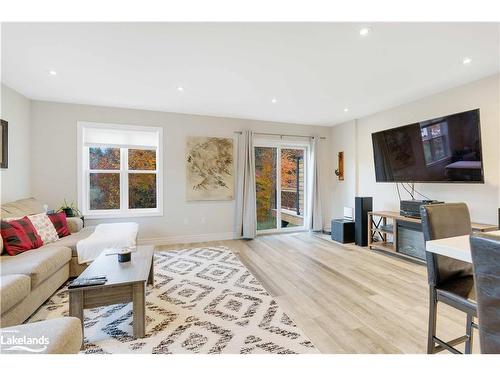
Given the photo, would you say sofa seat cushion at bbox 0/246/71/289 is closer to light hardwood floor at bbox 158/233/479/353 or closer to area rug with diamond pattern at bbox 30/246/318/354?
area rug with diamond pattern at bbox 30/246/318/354

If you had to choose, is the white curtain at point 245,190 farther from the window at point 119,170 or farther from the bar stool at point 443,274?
the bar stool at point 443,274

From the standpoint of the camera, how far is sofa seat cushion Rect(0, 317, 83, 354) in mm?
928

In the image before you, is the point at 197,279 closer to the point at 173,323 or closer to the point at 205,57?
the point at 173,323

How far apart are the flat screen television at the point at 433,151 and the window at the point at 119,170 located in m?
3.96

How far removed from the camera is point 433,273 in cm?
136

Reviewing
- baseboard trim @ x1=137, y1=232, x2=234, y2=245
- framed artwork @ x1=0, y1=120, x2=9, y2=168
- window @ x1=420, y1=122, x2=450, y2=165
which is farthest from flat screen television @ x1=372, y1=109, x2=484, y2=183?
framed artwork @ x1=0, y1=120, x2=9, y2=168

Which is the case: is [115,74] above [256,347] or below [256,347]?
above

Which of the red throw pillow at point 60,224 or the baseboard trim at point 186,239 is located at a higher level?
the red throw pillow at point 60,224

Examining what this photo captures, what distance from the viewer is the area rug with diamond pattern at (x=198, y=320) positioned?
1.68 metres

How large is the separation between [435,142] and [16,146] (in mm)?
5854

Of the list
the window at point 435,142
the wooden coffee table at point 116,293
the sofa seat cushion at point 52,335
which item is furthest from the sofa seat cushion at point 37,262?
the window at point 435,142

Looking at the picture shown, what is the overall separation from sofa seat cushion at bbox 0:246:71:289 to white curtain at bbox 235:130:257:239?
115 inches
